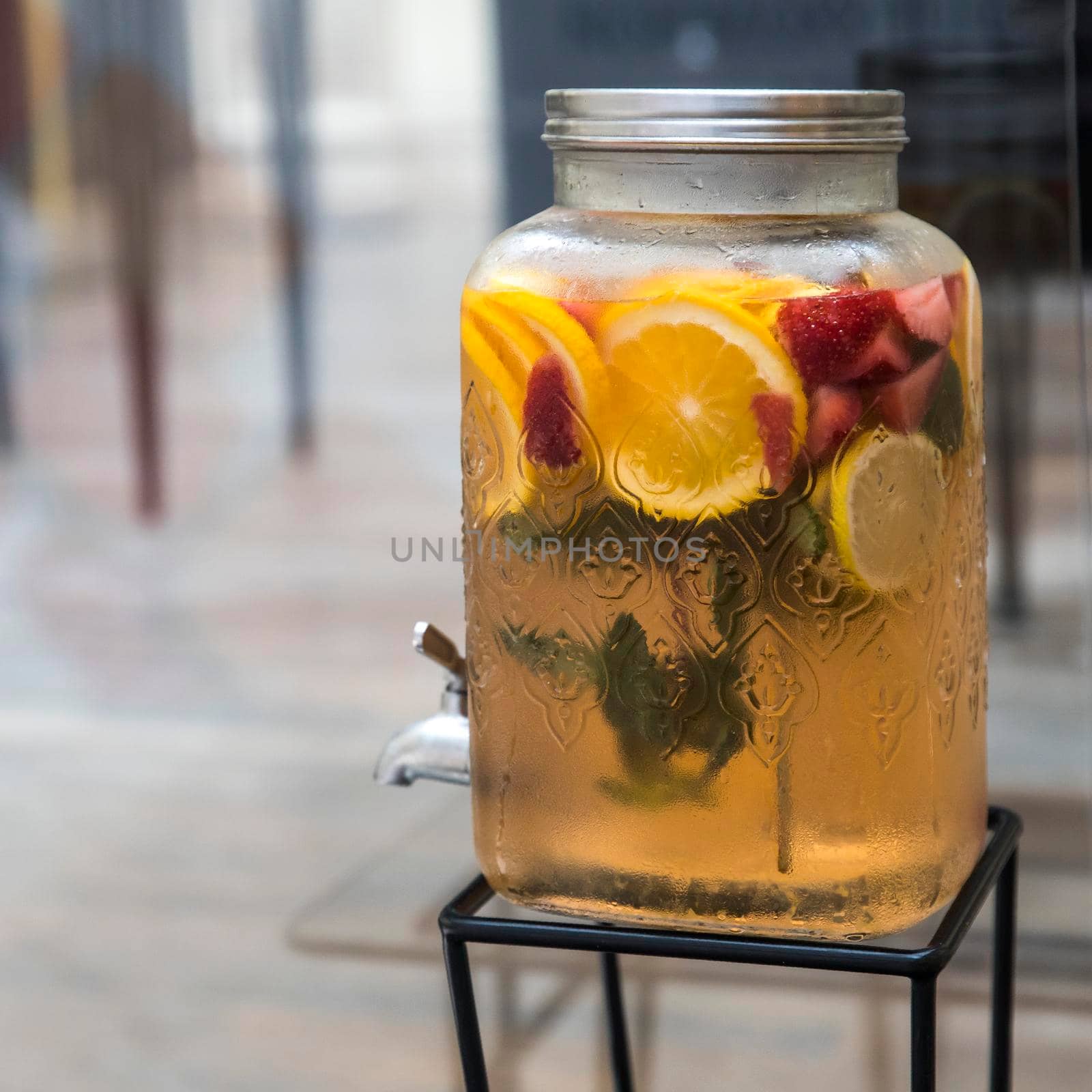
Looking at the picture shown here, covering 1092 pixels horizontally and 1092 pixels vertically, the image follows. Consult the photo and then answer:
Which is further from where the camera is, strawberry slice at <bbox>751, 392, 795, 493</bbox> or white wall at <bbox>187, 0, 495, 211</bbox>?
white wall at <bbox>187, 0, 495, 211</bbox>

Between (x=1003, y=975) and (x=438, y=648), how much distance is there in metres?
0.27

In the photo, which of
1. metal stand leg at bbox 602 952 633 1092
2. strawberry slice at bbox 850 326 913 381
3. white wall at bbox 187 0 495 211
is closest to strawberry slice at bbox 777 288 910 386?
strawberry slice at bbox 850 326 913 381

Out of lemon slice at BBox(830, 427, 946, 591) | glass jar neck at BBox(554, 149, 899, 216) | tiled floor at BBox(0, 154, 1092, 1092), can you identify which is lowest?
tiled floor at BBox(0, 154, 1092, 1092)

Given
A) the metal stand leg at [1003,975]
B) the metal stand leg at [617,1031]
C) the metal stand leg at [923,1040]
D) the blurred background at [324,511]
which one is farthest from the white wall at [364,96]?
the metal stand leg at [923,1040]

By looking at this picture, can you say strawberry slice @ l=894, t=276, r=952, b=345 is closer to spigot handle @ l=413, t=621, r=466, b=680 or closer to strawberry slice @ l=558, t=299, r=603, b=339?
strawberry slice @ l=558, t=299, r=603, b=339

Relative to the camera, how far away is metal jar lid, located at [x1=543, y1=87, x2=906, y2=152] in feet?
1.45

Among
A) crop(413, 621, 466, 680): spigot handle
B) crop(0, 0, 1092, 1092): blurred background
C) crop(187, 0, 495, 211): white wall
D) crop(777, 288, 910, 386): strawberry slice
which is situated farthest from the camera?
crop(187, 0, 495, 211): white wall

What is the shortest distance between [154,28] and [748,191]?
146 centimetres

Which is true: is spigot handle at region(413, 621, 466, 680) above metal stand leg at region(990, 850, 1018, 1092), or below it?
above

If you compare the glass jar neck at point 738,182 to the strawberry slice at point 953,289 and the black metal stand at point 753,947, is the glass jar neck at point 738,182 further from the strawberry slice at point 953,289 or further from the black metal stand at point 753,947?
the black metal stand at point 753,947

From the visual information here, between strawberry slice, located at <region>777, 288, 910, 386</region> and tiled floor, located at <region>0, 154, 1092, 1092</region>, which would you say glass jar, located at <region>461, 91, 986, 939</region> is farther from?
tiled floor, located at <region>0, 154, 1092, 1092</region>

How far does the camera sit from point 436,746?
56cm

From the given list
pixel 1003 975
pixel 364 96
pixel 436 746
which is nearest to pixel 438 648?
pixel 436 746

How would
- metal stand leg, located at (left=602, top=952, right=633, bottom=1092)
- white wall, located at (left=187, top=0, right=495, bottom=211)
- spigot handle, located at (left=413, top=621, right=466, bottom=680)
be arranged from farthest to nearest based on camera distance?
1. white wall, located at (left=187, top=0, right=495, bottom=211)
2. metal stand leg, located at (left=602, top=952, right=633, bottom=1092)
3. spigot handle, located at (left=413, top=621, right=466, bottom=680)
